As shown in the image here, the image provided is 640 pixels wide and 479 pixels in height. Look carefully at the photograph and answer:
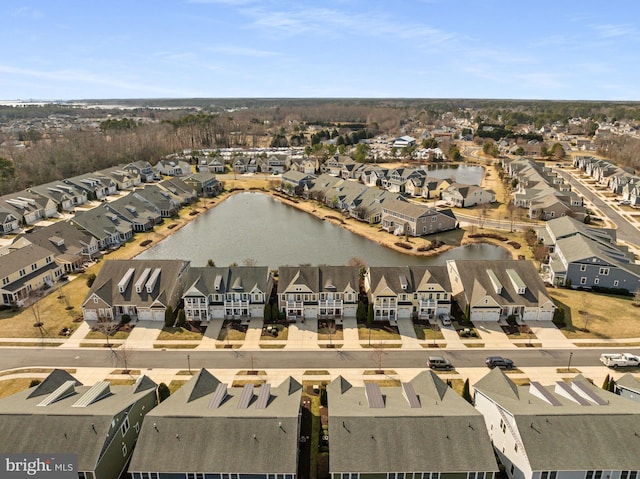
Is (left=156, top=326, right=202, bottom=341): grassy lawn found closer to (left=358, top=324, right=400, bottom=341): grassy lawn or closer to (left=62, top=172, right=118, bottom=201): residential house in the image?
(left=358, top=324, right=400, bottom=341): grassy lawn

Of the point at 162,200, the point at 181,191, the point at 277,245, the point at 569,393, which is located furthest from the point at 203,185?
the point at 569,393

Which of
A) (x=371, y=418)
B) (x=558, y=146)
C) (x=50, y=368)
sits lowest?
(x=50, y=368)

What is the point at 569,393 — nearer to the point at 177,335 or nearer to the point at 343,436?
the point at 343,436

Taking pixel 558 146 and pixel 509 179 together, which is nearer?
pixel 509 179

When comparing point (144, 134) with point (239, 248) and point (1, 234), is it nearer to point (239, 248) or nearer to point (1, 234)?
point (1, 234)

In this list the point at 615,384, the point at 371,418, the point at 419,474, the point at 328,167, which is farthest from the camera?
the point at 328,167

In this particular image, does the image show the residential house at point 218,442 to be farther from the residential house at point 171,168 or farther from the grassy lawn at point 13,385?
the residential house at point 171,168

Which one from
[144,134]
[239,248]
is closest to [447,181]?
[239,248]
